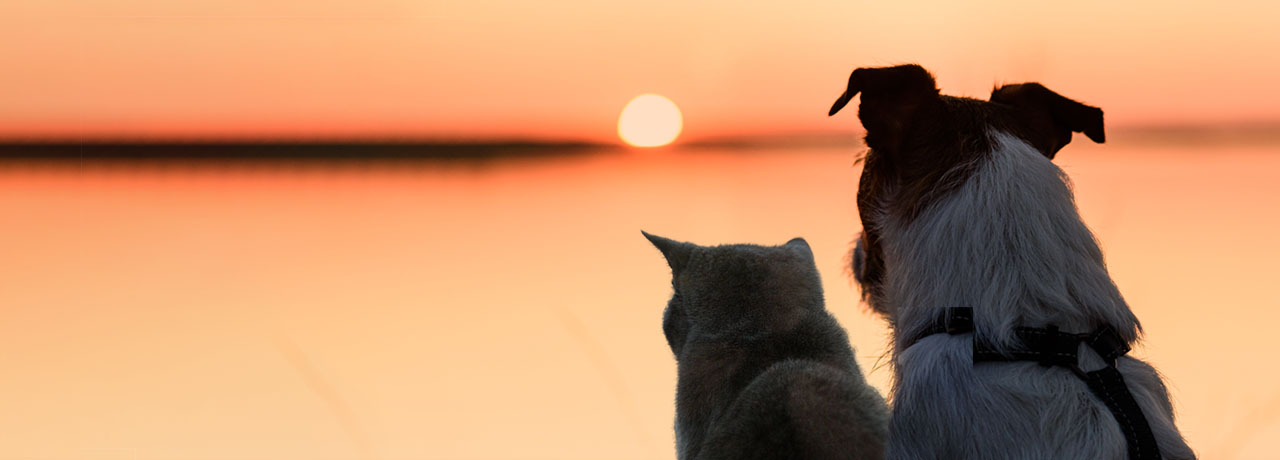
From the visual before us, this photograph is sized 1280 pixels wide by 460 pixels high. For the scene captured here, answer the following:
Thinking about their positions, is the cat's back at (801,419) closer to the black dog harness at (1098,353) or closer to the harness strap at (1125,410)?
the black dog harness at (1098,353)

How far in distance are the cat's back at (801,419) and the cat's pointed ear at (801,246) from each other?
0.60 meters

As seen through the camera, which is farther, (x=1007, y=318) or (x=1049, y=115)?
(x=1049, y=115)

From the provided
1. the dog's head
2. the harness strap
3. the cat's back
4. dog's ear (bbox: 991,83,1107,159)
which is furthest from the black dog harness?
dog's ear (bbox: 991,83,1107,159)

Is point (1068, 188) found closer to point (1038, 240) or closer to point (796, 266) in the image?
point (1038, 240)

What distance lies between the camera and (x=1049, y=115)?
4.02 metres

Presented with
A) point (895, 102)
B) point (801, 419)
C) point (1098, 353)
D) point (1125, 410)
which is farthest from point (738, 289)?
point (1125, 410)

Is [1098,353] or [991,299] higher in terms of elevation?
[991,299]

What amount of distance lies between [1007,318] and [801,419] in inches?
28.3

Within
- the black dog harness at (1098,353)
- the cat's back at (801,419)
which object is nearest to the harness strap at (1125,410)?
the black dog harness at (1098,353)

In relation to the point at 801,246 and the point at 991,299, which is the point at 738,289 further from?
the point at 991,299

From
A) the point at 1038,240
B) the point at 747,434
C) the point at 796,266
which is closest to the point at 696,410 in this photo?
the point at 747,434

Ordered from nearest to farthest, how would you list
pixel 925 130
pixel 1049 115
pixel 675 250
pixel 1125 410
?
1. pixel 1125 410
2. pixel 925 130
3. pixel 1049 115
4. pixel 675 250

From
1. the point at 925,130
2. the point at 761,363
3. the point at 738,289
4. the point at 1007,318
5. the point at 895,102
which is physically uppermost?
the point at 895,102

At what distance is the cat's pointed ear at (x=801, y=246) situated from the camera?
4.22m
